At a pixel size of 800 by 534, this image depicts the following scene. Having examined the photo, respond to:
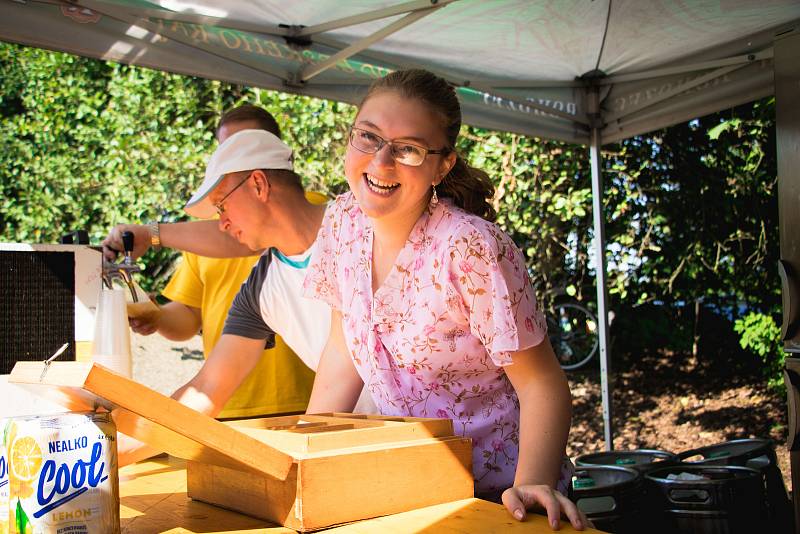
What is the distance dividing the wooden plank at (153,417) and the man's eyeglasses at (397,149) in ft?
2.14

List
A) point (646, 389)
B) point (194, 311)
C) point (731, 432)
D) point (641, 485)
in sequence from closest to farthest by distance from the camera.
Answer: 1. point (641, 485)
2. point (194, 311)
3. point (731, 432)
4. point (646, 389)

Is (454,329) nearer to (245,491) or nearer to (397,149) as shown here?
(397,149)

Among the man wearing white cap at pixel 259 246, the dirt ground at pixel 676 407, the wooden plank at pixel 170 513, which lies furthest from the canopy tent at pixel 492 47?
the dirt ground at pixel 676 407

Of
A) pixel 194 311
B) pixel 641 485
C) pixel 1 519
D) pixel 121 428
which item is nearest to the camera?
pixel 1 519

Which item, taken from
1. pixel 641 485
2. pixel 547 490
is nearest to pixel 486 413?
pixel 547 490

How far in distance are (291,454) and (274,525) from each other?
0.12 m

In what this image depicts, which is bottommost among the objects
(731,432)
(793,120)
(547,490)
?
(731,432)

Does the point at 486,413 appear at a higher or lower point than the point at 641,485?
higher

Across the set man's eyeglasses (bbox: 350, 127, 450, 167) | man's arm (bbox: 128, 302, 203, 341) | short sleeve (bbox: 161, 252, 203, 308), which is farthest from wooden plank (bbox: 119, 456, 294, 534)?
short sleeve (bbox: 161, 252, 203, 308)

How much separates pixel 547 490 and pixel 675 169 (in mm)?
6434

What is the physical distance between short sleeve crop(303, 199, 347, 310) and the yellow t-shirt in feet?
3.30

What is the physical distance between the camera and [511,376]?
1.41 meters

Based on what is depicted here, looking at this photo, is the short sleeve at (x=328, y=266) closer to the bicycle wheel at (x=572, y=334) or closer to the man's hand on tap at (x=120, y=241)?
the man's hand on tap at (x=120, y=241)

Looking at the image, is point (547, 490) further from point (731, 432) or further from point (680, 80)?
point (731, 432)
